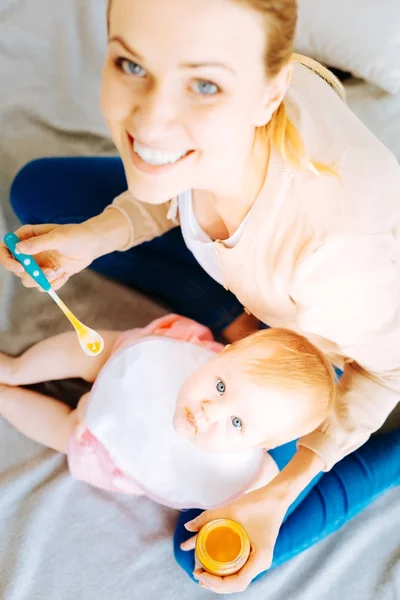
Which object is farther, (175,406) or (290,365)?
(175,406)

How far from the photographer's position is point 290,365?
2.56ft

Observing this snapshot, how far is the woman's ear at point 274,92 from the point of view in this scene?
57 centimetres

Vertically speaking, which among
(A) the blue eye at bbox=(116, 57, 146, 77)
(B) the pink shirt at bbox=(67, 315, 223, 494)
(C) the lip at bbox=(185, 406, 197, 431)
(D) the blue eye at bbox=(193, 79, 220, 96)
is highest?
(D) the blue eye at bbox=(193, 79, 220, 96)

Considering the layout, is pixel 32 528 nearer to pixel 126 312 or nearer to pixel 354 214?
pixel 126 312

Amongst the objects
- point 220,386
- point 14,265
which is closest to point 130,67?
point 14,265

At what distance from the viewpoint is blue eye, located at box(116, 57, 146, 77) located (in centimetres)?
55

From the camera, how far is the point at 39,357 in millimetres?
1022

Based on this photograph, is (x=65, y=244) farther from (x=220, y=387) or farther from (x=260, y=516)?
(x=260, y=516)

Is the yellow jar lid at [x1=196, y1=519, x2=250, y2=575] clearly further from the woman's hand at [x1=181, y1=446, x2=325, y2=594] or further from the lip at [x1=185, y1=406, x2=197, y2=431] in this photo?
the lip at [x1=185, y1=406, x2=197, y2=431]

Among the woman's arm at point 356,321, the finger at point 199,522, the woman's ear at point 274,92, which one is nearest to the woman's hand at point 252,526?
the finger at point 199,522

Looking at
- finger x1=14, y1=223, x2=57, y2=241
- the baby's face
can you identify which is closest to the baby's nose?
the baby's face

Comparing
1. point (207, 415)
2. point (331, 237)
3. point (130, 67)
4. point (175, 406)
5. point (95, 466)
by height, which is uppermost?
point (130, 67)

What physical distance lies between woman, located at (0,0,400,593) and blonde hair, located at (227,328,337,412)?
0.05 m

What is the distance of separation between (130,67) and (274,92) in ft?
0.47
